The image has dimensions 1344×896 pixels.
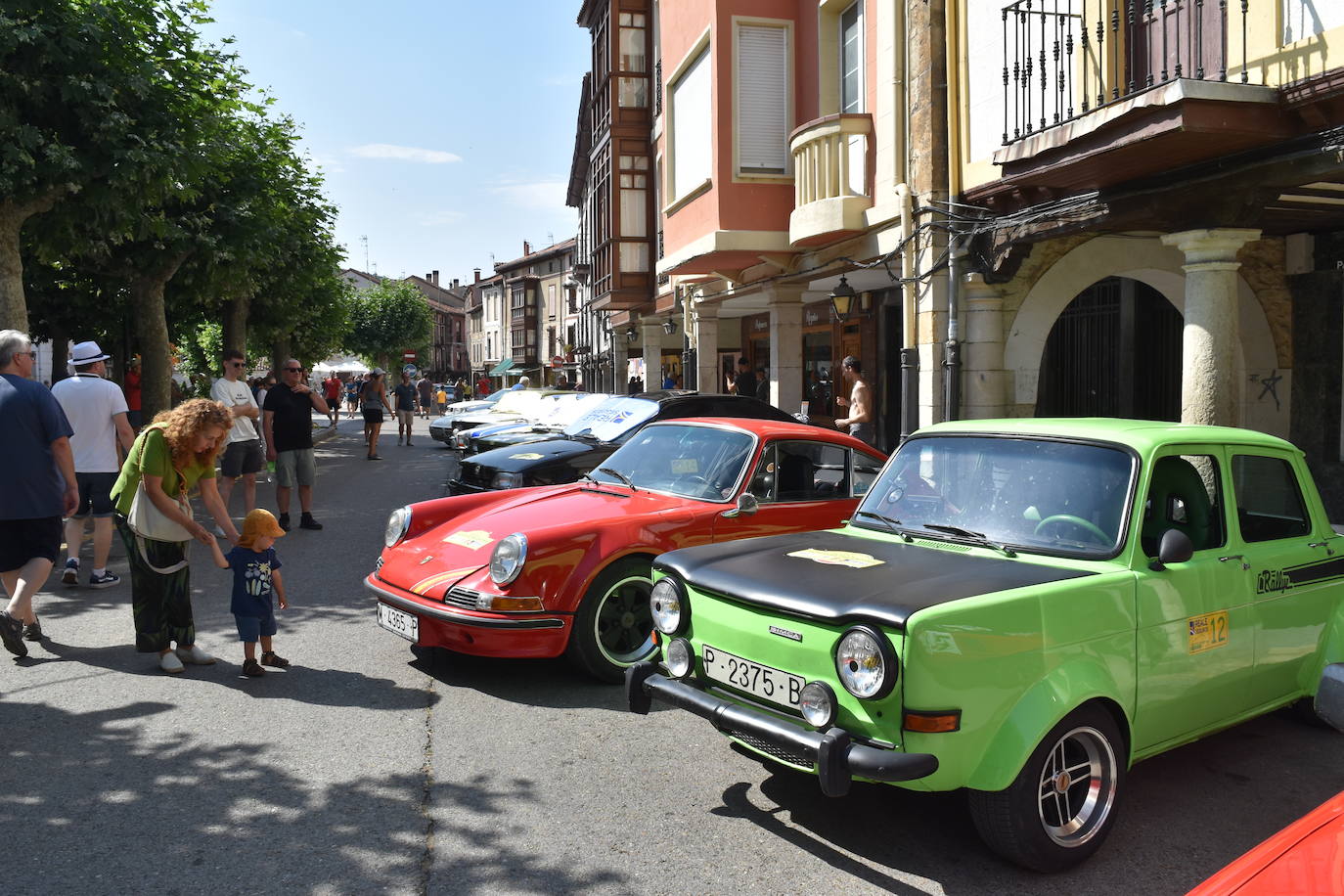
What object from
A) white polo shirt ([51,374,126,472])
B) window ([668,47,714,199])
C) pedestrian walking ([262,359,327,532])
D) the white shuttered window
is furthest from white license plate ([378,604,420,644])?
window ([668,47,714,199])

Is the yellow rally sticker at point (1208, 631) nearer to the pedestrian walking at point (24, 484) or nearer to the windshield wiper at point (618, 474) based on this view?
the windshield wiper at point (618, 474)

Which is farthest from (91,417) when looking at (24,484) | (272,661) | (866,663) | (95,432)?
(866,663)

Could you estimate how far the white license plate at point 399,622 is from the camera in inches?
223

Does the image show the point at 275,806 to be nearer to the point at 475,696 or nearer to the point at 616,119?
the point at 475,696

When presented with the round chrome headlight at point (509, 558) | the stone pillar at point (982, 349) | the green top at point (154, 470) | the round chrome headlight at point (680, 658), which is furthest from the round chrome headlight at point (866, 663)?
the stone pillar at point (982, 349)

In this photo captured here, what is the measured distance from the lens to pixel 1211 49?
28.9 feet

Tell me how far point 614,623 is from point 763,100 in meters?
11.5

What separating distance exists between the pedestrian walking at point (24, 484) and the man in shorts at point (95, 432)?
5.17 ft

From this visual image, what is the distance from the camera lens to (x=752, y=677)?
3.92 m

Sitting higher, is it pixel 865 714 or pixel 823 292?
pixel 823 292

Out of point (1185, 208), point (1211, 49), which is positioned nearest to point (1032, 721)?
point (1185, 208)

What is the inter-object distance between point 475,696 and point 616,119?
77.0ft

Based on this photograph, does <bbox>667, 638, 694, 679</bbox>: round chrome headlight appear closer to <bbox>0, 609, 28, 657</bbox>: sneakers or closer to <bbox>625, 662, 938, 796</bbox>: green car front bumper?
<bbox>625, 662, 938, 796</bbox>: green car front bumper

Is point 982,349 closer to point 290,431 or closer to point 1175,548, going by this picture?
point 290,431
